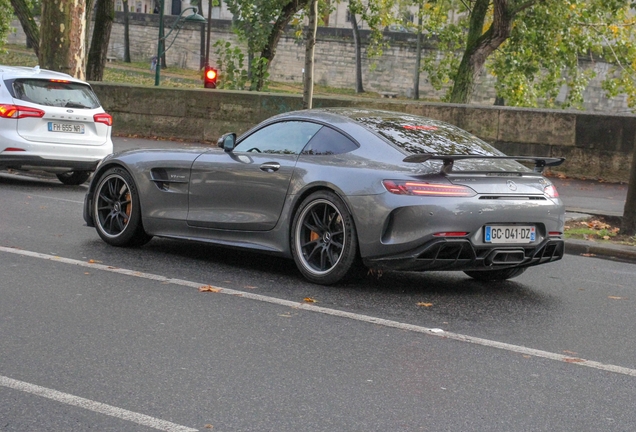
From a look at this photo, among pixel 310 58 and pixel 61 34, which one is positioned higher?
pixel 61 34

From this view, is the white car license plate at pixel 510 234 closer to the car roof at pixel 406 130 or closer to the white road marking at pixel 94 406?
the car roof at pixel 406 130

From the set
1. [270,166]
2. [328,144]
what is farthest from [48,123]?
[328,144]

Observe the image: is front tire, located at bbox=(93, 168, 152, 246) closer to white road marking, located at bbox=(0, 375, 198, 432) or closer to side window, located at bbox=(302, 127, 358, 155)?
side window, located at bbox=(302, 127, 358, 155)

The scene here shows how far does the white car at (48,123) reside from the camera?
14.4 meters

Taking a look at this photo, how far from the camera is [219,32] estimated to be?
74688 mm

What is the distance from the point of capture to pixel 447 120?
19109 millimetres

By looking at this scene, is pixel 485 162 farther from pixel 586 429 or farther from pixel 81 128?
pixel 81 128

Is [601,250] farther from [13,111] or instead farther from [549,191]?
[13,111]

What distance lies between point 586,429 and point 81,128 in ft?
36.9

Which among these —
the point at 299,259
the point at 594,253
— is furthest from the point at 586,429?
the point at 594,253

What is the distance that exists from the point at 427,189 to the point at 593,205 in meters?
7.45

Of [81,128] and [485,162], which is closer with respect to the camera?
[485,162]

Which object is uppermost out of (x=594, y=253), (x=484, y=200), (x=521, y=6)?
(x=521, y=6)

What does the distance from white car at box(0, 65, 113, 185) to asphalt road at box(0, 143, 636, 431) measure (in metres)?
5.17
